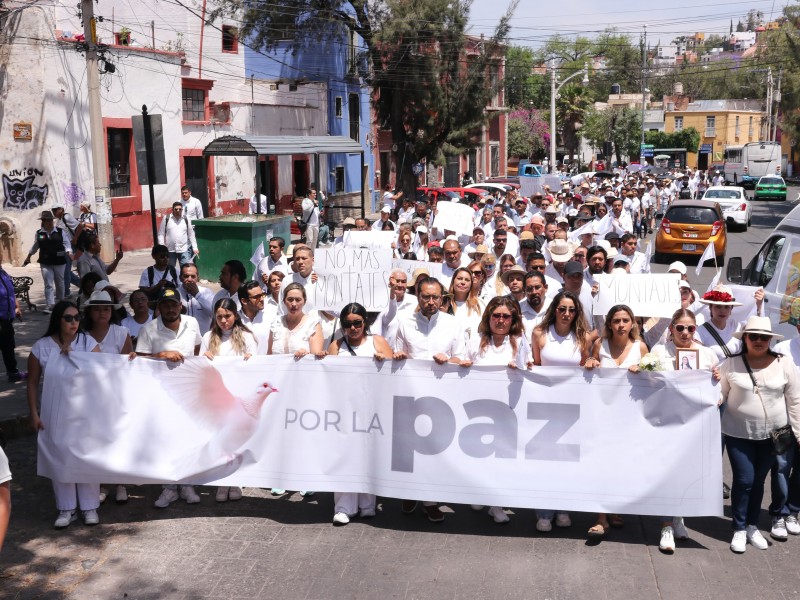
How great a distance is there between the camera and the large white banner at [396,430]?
642 centimetres

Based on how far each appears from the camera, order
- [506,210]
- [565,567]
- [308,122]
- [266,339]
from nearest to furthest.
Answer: [565,567]
[266,339]
[506,210]
[308,122]

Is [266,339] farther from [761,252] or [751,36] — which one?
[751,36]

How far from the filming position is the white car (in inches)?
1244

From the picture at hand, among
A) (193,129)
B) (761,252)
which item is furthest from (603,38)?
(761,252)

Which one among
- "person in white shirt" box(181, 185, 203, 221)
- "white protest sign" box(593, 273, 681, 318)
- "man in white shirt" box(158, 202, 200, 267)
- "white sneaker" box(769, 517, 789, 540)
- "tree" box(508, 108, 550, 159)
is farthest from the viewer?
"tree" box(508, 108, 550, 159)

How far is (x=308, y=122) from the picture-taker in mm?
35125

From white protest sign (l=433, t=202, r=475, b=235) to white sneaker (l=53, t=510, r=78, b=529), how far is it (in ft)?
23.8

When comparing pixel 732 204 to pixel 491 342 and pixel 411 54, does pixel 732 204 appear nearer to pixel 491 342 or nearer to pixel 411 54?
pixel 411 54

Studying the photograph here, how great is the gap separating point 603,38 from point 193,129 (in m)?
106

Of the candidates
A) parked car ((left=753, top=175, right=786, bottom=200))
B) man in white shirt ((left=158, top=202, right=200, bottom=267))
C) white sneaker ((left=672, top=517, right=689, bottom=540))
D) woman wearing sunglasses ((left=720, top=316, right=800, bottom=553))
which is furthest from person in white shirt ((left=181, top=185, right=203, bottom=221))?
parked car ((left=753, top=175, right=786, bottom=200))

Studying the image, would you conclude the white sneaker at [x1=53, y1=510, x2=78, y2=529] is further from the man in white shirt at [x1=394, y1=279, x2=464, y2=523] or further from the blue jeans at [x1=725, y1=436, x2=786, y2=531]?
the blue jeans at [x1=725, y1=436, x2=786, y2=531]

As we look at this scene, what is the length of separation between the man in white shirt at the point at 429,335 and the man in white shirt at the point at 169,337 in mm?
1599

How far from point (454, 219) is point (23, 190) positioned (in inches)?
448

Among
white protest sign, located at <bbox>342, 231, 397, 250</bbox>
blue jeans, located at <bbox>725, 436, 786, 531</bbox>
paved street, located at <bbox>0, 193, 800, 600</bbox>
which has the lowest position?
paved street, located at <bbox>0, 193, 800, 600</bbox>
